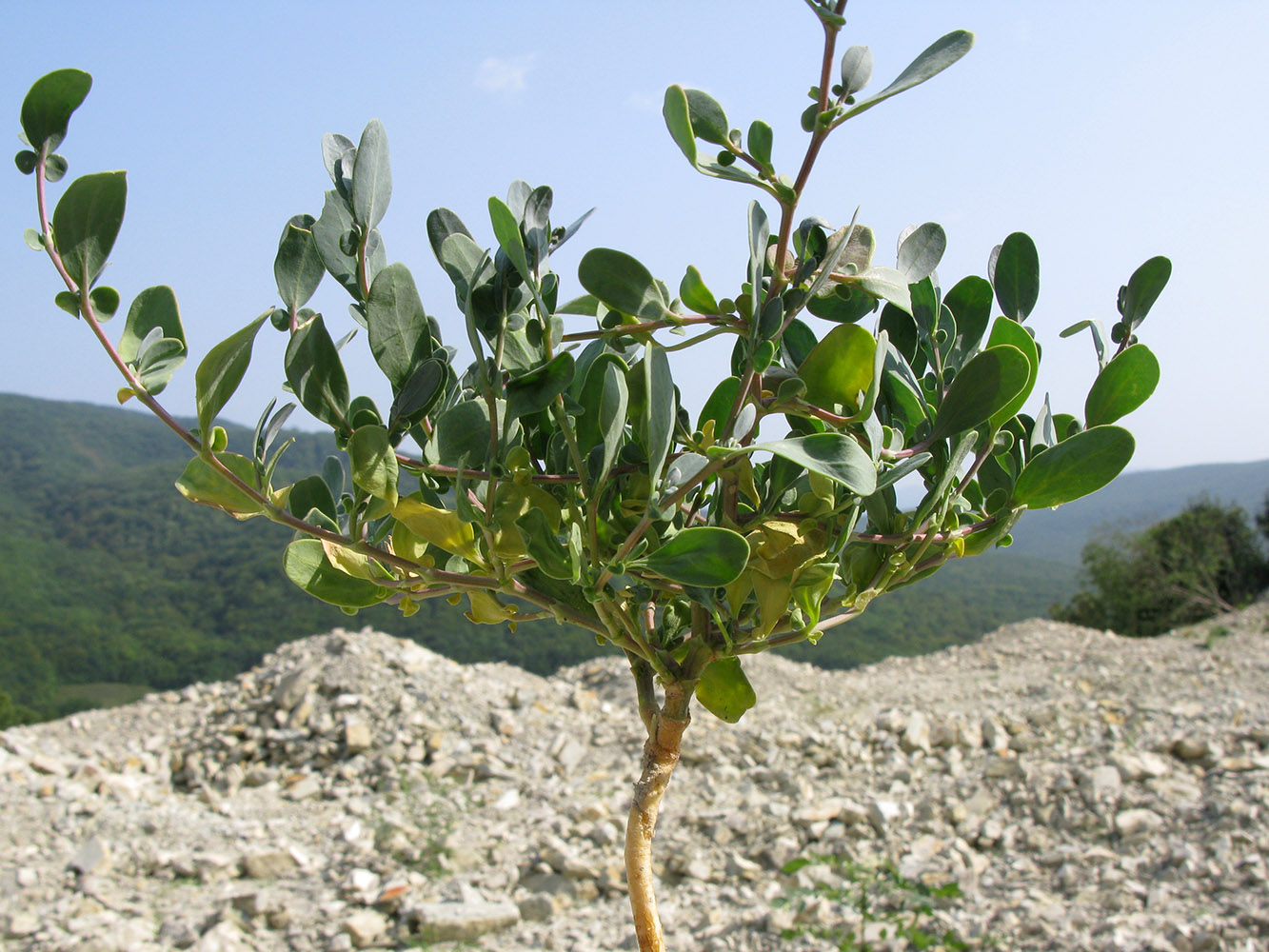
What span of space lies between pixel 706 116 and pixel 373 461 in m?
0.32

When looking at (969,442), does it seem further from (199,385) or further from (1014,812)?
(1014,812)

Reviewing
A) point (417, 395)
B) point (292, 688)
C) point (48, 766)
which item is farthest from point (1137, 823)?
point (48, 766)

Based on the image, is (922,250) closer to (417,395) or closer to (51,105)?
(417,395)

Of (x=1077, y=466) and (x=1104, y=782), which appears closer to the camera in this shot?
(x=1077, y=466)

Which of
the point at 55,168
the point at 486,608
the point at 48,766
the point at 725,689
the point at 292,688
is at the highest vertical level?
the point at 55,168

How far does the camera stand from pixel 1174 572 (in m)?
9.81

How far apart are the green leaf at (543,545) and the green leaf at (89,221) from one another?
0.99ft

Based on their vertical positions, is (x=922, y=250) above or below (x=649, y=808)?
above

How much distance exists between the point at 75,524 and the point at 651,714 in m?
19.8

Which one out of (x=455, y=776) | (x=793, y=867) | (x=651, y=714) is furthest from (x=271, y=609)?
(x=651, y=714)

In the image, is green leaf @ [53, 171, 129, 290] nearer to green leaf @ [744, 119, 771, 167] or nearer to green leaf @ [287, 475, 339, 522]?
green leaf @ [287, 475, 339, 522]

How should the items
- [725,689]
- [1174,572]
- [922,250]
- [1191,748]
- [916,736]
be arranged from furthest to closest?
[1174,572] < [916,736] < [1191,748] < [725,689] < [922,250]

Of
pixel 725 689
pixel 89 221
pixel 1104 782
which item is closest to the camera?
pixel 89 221

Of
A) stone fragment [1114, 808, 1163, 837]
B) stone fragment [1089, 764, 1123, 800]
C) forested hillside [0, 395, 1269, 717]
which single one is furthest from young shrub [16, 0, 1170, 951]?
forested hillside [0, 395, 1269, 717]
